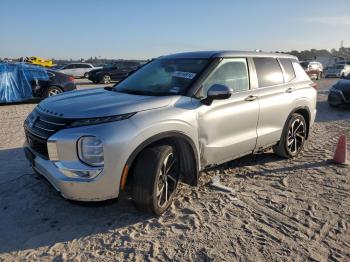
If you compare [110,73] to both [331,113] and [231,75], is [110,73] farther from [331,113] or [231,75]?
[231,75]

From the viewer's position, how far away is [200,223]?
3682mm

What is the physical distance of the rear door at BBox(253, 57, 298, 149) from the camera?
5.05m

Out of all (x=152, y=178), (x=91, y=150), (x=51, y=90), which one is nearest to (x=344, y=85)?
(x=51, y=90)

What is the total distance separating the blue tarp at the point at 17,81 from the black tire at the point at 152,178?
398 inches

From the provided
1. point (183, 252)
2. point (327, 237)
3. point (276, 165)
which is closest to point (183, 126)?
point (183, 252)

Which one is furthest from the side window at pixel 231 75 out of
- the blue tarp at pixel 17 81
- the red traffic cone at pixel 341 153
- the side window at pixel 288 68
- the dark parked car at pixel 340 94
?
the blue tarp at pixel 17 81

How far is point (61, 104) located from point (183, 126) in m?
1.37

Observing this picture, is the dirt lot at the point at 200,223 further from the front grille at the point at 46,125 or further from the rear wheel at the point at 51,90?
the rear wheel at the point at 51,90

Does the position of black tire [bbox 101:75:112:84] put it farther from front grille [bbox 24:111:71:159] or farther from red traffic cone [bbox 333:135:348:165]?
front grille [bbox 24:111:71:159]

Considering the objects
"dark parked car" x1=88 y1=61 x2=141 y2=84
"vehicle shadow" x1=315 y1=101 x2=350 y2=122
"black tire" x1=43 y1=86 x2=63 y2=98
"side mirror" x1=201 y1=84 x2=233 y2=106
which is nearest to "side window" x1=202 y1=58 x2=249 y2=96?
"side mirror" x1=201 y1=84 x2=233 y2=106

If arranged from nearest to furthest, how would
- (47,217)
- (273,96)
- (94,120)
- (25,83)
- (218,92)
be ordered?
(94,120)
(47,217)
(218,92)
(273,96)
(25,83)

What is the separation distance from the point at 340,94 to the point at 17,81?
36.9 feet

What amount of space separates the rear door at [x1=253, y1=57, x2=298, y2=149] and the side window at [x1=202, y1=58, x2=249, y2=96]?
304mm

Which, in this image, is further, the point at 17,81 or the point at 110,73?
the point at 110,73
